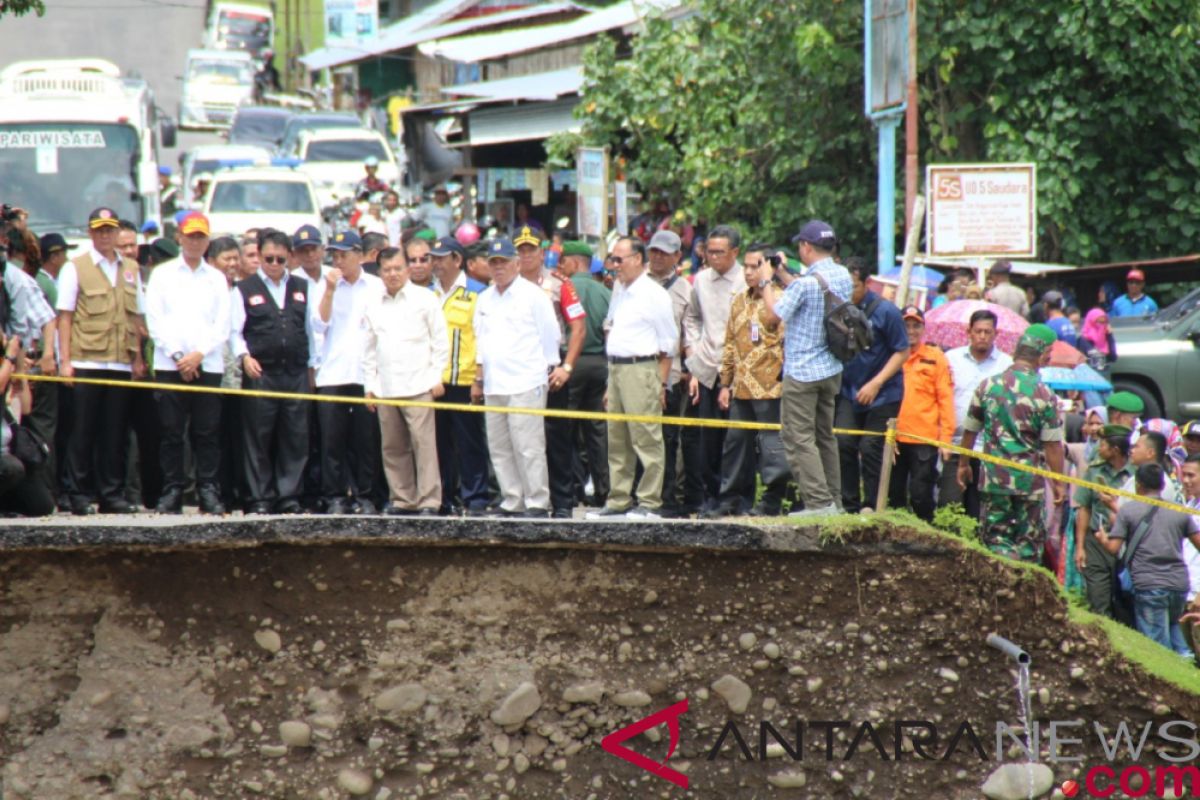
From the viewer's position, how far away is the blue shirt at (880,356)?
984 cm

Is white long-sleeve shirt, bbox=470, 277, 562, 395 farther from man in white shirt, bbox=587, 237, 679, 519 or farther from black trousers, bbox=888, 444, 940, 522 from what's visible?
black trousers, bbox=888, 444, 940, 522

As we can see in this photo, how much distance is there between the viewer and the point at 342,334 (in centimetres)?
1003

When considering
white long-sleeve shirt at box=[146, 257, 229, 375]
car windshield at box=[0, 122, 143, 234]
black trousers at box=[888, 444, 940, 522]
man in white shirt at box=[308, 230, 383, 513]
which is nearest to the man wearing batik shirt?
man in white shirt at box=[308, 230, 383, 513]

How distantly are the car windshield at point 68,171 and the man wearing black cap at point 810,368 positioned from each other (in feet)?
40.6

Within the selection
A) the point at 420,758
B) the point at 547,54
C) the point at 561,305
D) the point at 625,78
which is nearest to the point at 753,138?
the point at 625,78

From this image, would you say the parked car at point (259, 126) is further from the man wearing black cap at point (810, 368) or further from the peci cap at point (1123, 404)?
the man wearing black cap at point (810, 368)

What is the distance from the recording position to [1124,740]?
25.4ft

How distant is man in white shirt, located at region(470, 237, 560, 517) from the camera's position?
31.5 ft

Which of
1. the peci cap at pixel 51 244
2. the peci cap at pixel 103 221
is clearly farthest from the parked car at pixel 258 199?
the peci cap at pixel 103 221

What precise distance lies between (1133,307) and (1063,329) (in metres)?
3.50

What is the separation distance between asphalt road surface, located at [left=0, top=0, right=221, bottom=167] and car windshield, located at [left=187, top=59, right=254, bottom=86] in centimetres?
174

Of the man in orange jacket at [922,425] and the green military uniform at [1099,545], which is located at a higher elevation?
the man in orange jacket at [922,425]

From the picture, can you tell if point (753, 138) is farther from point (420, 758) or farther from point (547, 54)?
point (420, 758)

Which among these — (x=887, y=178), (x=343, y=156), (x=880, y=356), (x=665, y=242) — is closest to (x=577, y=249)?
(x=665, y=242)
